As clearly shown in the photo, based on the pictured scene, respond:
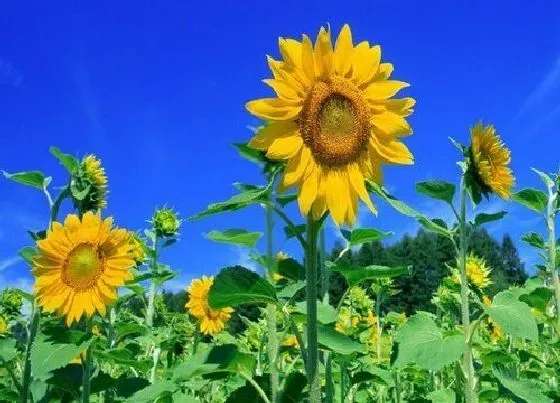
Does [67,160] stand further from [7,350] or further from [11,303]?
[11,303]

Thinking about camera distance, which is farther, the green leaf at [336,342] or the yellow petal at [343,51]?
the green leaf at [336,342]

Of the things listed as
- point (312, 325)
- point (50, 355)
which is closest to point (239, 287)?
point (312, 325)

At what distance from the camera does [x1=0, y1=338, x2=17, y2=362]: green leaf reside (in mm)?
3438

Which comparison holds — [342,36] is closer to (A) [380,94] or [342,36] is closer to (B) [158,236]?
(A) [380,94]

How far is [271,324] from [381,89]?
0.96m

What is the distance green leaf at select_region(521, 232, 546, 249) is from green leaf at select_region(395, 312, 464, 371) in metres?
2.03

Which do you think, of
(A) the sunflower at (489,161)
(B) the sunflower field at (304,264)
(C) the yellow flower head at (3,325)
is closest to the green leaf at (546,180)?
(B) the sunflower field at (304,264)

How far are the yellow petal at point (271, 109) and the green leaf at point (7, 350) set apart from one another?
195 centimetres

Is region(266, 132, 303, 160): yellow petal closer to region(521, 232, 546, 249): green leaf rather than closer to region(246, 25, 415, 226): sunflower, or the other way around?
region(246, 25, 415, 226): sunflower

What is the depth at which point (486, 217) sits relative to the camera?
322 cm

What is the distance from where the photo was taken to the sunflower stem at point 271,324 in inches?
96.2

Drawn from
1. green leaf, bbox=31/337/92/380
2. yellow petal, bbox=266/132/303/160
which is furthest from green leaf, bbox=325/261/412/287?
green leaf, bbox=31/337/92/380

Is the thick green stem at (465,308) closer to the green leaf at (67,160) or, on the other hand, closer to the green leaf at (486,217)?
the green leaf at (486,217)

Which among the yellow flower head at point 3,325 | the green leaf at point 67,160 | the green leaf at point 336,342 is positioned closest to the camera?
the green leaf at point 336,342
